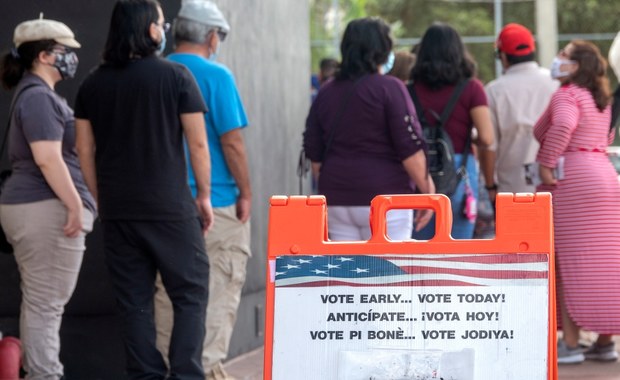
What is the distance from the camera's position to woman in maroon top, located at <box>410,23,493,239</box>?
7422mm

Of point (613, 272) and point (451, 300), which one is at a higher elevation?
point (451, 300)

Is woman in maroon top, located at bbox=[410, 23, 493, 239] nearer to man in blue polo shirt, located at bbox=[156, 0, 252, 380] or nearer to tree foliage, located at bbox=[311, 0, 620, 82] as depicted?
man in blue polo shirt, located at bbox=[156, 0, 252, 380]

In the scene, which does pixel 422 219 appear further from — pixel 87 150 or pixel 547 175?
Result: pixel 87 150

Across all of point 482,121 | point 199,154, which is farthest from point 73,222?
point 482,121

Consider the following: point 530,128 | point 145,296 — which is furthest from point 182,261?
point 530,128

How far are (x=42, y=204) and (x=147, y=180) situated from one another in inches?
27.3

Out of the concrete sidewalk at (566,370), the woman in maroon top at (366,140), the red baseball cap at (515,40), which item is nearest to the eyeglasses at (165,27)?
the woman in maroon top at (366,140)

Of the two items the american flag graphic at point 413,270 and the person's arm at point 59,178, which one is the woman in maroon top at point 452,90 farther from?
the american flag graphic at point 413,270

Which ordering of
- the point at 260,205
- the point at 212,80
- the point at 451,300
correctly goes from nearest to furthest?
the point at 451,300
the point at 212,80
the point at 260,205

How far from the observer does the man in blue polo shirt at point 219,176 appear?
655 cm

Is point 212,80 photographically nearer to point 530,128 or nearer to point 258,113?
point 258,113

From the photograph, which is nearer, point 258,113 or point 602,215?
point 602,215

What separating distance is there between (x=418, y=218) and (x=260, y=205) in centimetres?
167

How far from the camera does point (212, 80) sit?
654 centimetres
